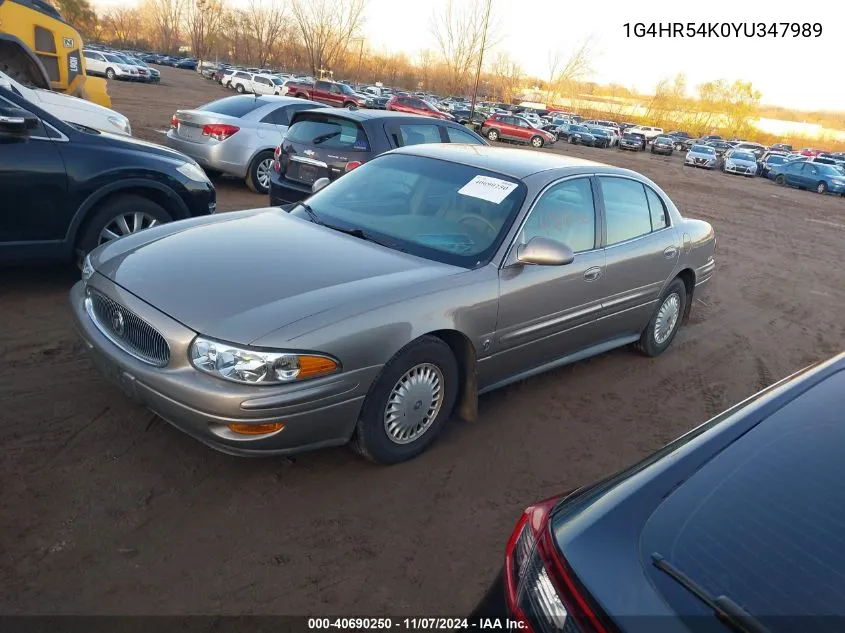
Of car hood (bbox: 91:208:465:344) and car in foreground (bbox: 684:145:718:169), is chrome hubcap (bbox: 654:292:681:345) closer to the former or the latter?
car hood (bbox: 91:208:465:344)

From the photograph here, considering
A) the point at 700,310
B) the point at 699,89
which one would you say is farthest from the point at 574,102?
the point at 700,310

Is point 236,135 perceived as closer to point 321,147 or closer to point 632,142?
point 321,147

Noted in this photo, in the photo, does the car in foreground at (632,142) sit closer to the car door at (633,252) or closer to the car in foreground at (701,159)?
the car in foreground at (701,159)

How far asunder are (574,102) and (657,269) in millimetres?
76690

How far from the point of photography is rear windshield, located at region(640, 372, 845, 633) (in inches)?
51.3

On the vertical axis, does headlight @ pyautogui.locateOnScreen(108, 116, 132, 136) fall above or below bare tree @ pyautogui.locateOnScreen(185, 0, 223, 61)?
below

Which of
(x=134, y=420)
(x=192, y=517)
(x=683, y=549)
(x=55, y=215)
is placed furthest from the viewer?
(x=55, y=215)

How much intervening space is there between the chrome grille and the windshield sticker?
209 centimetres

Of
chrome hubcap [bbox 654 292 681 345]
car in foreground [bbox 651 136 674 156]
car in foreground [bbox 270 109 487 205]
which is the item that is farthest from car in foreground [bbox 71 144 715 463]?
car in foreground [bbox 651 136 674 156]

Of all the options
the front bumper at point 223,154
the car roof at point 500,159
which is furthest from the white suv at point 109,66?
the car roof at point 500,159

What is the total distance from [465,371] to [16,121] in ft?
12.2

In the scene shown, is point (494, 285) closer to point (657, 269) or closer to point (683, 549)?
point (657, 269)

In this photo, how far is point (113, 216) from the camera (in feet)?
17.6

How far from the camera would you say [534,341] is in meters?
4.10
